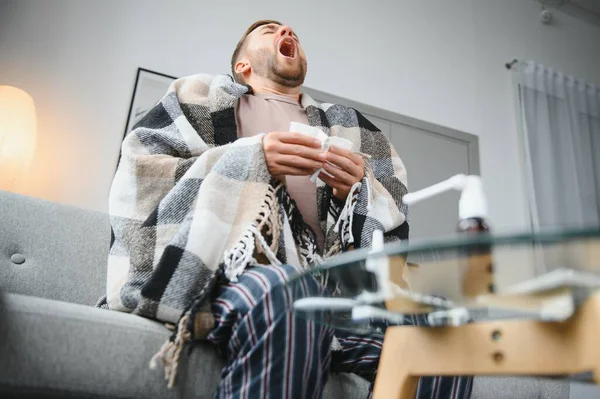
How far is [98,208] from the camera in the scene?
5.96 feet

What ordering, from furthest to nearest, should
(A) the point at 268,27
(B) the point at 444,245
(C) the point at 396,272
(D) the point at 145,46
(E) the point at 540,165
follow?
1. (E) the point at 540,165
2. (D) the point at 145,46
3. (A) the point at 268,27
4. (C) the point at 396,272
5. (B) the point at 444,245

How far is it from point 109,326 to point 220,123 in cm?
54

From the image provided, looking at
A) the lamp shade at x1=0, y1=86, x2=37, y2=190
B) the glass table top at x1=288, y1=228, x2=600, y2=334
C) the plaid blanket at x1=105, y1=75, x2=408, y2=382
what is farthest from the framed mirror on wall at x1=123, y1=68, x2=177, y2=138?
the glass table top at x1=288, y1=228, x2=600, y2=334

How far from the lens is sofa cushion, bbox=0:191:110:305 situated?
1216 mm

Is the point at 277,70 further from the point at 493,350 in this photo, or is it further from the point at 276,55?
the point at 493,350

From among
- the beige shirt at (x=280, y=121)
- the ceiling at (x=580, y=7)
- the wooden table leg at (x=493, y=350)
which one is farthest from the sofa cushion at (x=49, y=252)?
the ceiling at (x=580, y=7)

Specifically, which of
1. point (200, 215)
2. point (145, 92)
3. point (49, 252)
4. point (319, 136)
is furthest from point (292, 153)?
point (145, 92)

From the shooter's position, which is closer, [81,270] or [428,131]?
[81,270]

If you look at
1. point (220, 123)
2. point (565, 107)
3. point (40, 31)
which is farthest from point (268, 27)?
point (565, 107)

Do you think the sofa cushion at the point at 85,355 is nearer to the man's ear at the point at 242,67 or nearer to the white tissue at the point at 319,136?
the white tissue at the point at 319,136

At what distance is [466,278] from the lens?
0.52m

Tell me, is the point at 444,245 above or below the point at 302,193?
below

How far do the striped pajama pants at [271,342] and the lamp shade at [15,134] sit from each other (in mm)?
983

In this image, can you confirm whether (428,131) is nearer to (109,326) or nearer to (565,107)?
(565,107)
